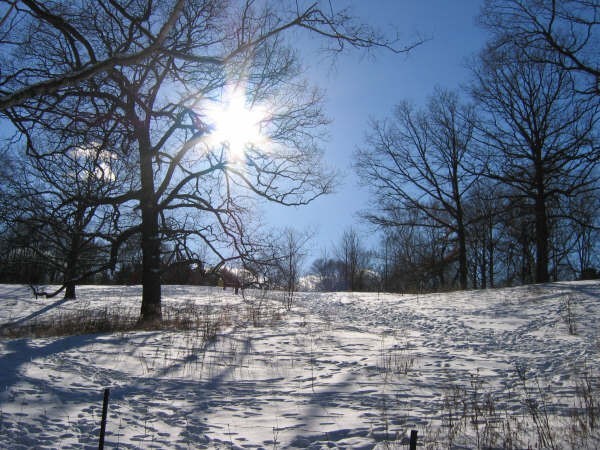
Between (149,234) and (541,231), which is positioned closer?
(149,234)

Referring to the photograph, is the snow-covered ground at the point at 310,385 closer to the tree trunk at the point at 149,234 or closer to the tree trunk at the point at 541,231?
the tree trunk at the point at 149,234

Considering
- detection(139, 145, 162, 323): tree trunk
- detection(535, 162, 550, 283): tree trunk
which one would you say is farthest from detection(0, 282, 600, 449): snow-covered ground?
detection(535, 162, 550, 283): tree trunk

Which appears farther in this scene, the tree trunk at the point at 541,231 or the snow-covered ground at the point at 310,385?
the tree trunk at the point at 541,231

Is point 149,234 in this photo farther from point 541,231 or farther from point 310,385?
point 541,231

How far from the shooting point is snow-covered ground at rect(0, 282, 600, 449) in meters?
3.42

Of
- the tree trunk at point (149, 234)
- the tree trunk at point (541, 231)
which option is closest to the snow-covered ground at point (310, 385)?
the tree trunk at point (149, 234)

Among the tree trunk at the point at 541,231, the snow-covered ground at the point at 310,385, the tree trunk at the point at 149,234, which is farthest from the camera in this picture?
the tree trunk at the point at 541,231

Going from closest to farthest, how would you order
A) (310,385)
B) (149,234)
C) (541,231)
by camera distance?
(310,385) < (149,234) < (541,231)

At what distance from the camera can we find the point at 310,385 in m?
5.00

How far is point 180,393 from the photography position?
4.62 m

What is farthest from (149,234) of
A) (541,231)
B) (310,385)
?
(541,231)

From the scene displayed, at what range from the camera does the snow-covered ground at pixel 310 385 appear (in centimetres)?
342

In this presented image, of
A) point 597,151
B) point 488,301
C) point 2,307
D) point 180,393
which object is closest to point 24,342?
point 180,393

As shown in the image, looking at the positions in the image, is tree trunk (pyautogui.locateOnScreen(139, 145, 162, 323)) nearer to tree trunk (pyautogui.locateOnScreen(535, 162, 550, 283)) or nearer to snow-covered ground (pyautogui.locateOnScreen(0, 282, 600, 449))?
snow-covered ground (pyautogui.locateOnScreen(0, 282, 600, 449))
